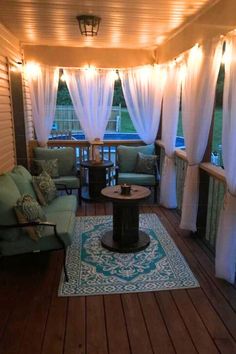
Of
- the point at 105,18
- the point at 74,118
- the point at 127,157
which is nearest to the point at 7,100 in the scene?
the point at 105,18

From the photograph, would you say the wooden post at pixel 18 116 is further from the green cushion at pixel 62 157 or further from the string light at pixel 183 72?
the string light at pixel 183 72

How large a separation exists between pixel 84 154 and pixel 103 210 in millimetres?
1552

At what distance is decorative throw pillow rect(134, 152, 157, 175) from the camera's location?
502cm

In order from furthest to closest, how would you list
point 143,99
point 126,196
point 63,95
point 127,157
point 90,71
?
point 63,95
point 143,99
point 90,71
point 127,157
point 126,196

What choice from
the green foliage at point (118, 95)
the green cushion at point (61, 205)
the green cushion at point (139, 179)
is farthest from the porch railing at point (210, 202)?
the green foliage at point (118, 95)

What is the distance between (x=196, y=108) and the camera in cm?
331

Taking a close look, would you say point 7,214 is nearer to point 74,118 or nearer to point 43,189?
point 43,189

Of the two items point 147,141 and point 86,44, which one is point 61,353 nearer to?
point 147,141

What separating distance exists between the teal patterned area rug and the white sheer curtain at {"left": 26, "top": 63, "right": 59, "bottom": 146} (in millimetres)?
2472

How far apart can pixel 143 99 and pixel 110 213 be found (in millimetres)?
2287

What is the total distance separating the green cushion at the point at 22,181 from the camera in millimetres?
3296

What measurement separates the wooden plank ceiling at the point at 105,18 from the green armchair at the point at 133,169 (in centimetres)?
178

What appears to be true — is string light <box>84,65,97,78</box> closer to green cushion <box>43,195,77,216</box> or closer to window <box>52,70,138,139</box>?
window <box>52,70,138,139</box>

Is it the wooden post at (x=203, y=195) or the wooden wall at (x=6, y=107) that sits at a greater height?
the wooden wall at (x=6, y=107)
